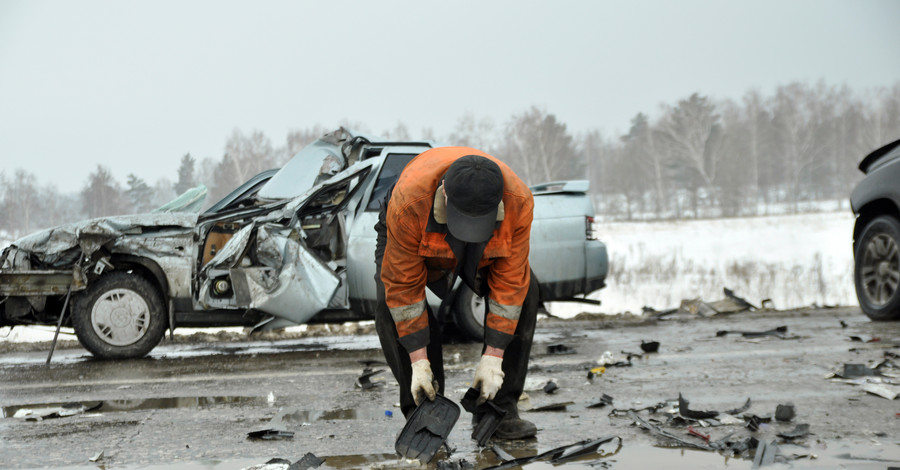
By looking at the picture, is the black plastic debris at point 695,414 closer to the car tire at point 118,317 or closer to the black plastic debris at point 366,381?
the black plastic debris at point 366,381

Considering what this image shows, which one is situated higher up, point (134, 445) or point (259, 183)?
point (259, 183)

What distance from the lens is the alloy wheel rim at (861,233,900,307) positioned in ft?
22.5

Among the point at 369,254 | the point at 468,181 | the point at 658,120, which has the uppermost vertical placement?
the point at 658,120

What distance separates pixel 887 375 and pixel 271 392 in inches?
158

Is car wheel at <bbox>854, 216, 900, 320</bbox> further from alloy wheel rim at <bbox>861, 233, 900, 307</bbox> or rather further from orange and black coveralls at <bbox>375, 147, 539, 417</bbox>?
orange and black coveralls at <bbox>375, 147, 539, 417</bbox>

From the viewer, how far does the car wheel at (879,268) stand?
6.84 meters

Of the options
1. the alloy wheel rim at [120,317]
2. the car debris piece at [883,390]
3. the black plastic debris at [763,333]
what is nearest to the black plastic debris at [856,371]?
the car debris piece at [883,390]

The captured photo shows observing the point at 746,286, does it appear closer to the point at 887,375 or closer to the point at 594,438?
the point at 887,375

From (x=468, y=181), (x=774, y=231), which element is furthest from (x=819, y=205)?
(x=468, y=181)

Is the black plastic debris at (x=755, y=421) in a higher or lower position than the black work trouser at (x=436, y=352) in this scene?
lower

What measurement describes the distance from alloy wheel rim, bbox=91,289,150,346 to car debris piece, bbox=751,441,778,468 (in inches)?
210

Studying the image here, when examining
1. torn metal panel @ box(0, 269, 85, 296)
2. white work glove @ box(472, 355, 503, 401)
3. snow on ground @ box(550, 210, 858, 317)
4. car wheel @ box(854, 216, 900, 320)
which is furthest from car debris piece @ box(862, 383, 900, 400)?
snow on ground @ box(550, 210, 858, 317)

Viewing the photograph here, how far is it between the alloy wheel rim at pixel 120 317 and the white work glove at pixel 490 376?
4.45 metres

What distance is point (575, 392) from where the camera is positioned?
4.62 meters
